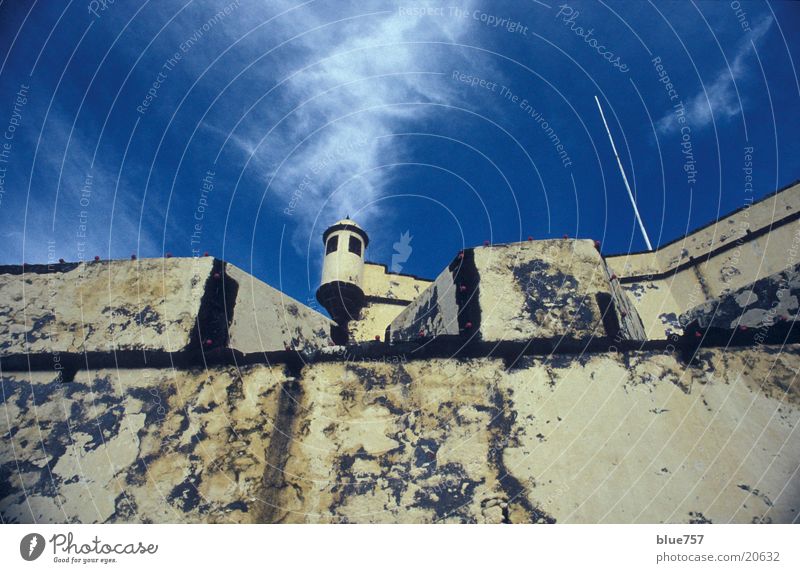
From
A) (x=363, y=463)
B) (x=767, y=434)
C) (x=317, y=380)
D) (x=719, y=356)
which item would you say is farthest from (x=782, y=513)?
(x=317, y=380)

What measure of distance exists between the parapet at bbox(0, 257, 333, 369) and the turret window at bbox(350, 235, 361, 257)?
34.1 ft

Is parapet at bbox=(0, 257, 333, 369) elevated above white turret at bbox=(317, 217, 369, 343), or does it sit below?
below

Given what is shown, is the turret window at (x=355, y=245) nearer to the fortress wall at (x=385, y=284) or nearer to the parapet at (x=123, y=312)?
the fortress wall at (x=385, y=284)

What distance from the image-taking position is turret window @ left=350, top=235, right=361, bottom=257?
13.7m

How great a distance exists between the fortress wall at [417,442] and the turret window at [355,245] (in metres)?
11.0

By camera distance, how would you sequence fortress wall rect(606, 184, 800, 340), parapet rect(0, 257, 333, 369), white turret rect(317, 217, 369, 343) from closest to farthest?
parapet rect(0, 257, 333, 369) → fortress wall rect(606, 184, 800, 340) → white turret rect(317, 217, 369, 343)

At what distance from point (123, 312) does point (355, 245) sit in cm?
1091

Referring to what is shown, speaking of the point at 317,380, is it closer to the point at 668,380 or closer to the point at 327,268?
the point at 668,380

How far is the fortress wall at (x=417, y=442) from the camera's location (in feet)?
7.70

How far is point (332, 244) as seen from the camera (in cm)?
1359

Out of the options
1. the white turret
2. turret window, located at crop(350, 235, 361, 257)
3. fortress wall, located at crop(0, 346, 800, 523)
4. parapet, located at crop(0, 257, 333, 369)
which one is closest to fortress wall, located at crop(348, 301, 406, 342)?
the white turret

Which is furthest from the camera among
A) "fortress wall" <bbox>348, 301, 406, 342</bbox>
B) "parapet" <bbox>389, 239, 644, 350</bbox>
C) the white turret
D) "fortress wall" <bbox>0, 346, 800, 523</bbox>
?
"fortress wall" <bbox>348, 301, 406, 342</bbox>

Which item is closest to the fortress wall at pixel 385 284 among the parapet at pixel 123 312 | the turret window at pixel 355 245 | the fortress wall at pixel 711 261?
the turret window at pixel 355 245

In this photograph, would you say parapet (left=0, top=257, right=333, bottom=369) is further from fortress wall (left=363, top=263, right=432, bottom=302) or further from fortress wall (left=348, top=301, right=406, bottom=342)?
fortress wall (left=363, top=263, right=432, bottom=302)
